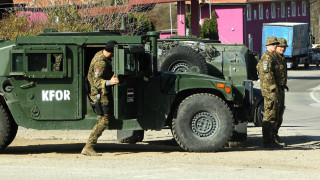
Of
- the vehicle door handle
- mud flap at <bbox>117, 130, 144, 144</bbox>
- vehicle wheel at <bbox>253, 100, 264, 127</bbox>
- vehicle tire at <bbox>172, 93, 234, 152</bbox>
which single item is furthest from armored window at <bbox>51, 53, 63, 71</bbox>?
vehicle wheel at <bbox>253, 100, 264, 127</bbox>

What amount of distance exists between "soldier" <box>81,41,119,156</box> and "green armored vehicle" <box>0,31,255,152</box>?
15 cm

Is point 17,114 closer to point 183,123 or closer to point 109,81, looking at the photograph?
point 109,81

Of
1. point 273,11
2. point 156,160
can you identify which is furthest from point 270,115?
point 273,11

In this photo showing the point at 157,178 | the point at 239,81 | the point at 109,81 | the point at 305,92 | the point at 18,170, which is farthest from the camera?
the point at 305,92

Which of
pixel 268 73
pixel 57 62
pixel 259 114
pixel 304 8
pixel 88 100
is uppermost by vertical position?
pixel 304 8

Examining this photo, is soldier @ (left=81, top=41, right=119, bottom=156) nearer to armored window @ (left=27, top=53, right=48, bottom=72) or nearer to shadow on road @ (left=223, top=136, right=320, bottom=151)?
armored window @ (left=27, top=53, right=48, bottom=72)

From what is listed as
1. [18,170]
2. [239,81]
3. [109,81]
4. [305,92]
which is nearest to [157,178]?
[18,170]

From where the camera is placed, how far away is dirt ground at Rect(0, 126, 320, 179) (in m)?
11.2

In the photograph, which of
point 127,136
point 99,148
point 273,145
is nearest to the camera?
point 99,148

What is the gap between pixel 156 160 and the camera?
41.9ft

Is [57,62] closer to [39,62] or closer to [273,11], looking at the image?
[39,62]

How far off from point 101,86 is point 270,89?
11.2ft

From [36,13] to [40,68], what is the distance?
28167mm

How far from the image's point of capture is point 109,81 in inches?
522
